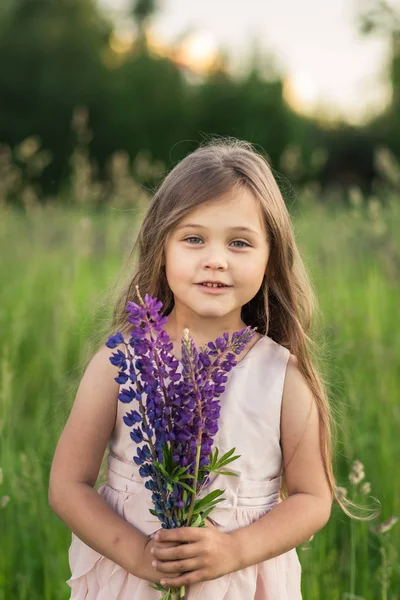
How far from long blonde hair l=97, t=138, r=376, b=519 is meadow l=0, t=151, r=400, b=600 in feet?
0.68

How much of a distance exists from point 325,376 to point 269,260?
791 mm

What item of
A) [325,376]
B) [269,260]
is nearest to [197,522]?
[269,260]

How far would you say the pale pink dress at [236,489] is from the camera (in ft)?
5.83

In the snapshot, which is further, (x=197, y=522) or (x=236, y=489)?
(x=236, y=489)

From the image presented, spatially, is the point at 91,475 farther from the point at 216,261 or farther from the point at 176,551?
the point at 216,261

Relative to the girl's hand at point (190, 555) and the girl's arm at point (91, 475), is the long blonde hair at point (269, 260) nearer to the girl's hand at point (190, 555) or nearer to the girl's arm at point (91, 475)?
the girl's arm at point (91, 475)

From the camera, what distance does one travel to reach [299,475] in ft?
6.06

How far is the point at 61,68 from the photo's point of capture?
23844 millimetres

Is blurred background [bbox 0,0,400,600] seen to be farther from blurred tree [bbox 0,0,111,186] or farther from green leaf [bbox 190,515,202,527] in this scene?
blurred tree [bbox 0,0,111,186]

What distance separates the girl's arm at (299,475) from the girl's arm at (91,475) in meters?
0.29

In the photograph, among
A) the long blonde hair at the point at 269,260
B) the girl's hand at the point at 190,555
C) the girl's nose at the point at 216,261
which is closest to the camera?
the girl's hand at the point at 190,555

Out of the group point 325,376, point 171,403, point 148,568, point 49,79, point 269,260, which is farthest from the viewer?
point 49,79

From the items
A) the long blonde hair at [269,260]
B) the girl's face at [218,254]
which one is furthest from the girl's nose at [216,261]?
the long blonde hair at [269,260]

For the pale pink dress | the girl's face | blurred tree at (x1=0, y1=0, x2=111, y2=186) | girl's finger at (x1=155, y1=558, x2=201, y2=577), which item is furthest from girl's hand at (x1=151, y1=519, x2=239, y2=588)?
blurred tree at (x1=0, y1=0, x2=111, y2=186)
